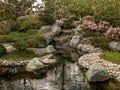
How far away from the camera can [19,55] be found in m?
26.2

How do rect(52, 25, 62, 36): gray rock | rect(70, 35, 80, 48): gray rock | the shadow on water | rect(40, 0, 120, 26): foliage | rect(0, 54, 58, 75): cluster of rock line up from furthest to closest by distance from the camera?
rect(52, 25, 62, 36): gray rock
rect(40, 0, 120, 26): foliage
rect(70, 35, 80, 48): gray rock
rect(0, 54, 58, 75): cluster of rock
the shadow on water

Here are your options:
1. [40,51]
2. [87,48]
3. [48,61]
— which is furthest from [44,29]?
[48,61]

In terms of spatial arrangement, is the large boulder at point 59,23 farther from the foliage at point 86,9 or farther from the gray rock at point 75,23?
the gray rock at point 75,23

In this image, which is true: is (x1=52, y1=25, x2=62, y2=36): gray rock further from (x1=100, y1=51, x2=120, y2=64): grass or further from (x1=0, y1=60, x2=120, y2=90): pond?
(x1=0, y1=60, x2=120, y2=90): pond

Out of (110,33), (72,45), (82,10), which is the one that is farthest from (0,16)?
(110,33)

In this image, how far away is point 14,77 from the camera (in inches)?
827

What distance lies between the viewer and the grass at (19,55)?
2552 centimetres

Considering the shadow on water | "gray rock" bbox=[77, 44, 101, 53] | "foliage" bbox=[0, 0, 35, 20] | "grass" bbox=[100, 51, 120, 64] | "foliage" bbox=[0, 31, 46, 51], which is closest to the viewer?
the shadow on water

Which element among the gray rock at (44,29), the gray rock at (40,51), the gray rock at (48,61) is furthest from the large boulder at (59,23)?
the gray rock at (48,61)

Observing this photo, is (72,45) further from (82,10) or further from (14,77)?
(14,77)

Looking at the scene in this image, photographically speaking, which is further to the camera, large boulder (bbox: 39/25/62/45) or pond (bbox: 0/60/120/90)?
large boulder (bbox: 39/25/62/45)

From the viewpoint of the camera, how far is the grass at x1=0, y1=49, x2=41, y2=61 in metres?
25.5

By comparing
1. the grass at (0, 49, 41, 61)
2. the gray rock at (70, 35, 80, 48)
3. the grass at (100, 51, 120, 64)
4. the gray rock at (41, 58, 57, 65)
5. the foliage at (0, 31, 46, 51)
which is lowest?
the gray rock at (70, 35, 80, 48)

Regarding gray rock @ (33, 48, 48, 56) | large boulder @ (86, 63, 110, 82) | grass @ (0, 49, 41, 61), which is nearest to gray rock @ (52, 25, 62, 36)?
gray rock @ (33, 48, 48, 56)
